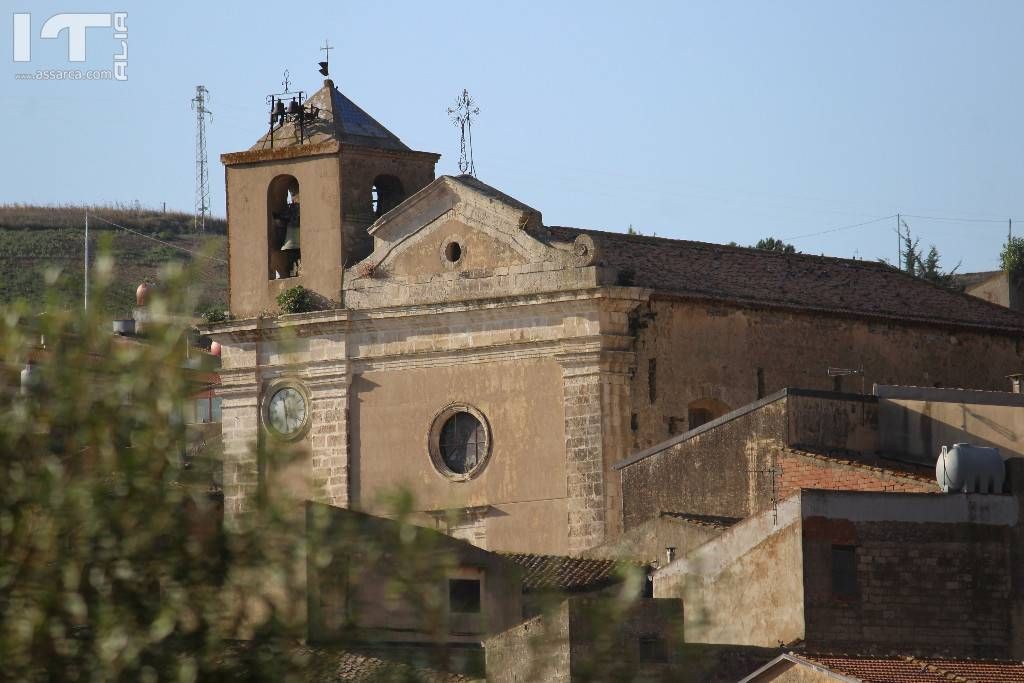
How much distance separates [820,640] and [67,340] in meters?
17.4

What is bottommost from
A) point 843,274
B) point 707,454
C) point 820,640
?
point 820,640

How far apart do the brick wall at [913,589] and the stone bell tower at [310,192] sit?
12223mm

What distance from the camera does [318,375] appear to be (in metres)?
37.9

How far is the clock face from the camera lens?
38000 mm

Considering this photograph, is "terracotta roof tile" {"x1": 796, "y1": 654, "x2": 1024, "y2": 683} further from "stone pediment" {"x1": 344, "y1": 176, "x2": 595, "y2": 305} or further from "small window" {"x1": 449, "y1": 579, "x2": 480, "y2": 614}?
"stone pediment" {"x1": 344, "y1": 176, "x2": 595, "y2": 305}

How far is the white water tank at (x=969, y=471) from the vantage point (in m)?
29.1

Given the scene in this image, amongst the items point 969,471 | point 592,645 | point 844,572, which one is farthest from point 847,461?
point 592,645

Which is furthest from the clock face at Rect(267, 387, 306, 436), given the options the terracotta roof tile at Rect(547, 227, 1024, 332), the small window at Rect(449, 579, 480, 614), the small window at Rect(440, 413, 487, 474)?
the small window at Rect(449, 579, 480, 614)

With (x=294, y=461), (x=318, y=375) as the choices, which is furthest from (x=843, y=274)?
(x=294, y=461)

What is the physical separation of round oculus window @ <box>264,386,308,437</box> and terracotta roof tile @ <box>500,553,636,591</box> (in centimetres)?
638

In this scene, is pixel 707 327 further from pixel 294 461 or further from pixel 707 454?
pixel 294 461

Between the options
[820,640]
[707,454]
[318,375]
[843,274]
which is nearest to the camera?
[820,640]

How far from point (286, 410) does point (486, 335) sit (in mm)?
3713

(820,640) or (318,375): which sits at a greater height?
(318,375)
